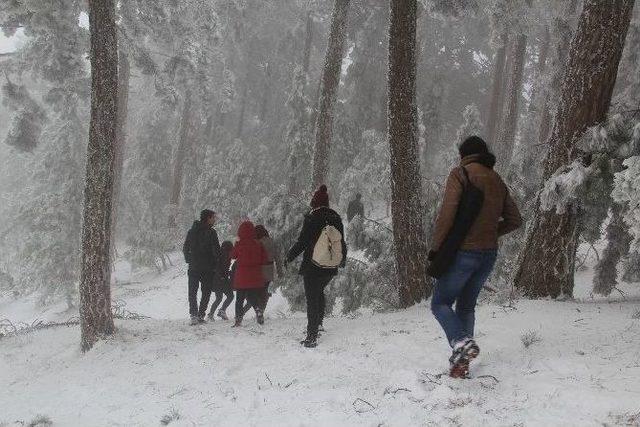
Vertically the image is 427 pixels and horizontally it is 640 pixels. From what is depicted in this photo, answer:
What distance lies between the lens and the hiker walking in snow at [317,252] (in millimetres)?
6414

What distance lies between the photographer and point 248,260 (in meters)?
8.16

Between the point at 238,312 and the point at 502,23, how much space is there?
12724 millimetres

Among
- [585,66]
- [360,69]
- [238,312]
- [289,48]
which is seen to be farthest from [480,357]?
[289,48]

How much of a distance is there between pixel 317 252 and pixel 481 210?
99.5 inches

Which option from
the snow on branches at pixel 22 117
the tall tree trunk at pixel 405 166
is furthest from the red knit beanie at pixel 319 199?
the snow on branches at pixel 22 117

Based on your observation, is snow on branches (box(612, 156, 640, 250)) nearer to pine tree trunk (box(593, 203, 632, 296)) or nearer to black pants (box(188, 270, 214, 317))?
pine tree trunk (box(593, 203, 632, 296))

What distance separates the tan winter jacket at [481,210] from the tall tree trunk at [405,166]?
10.2ft

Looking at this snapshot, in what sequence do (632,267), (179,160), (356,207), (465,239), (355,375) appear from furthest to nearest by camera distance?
(179,160)
(356,207)
(632,267)
(355,375)
(465,239)

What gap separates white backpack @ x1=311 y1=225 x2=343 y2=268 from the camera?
6.38m

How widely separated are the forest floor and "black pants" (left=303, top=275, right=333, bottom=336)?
319 mm

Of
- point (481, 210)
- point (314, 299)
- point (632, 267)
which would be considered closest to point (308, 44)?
point (632, 267)

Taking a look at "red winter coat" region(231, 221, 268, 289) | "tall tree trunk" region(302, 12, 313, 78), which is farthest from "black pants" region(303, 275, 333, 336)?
"tall tree trunk" region(302, 12, 313, 78)

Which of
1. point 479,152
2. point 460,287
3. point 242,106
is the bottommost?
point 460,287

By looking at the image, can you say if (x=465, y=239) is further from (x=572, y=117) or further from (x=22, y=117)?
(x=22, y=117)
